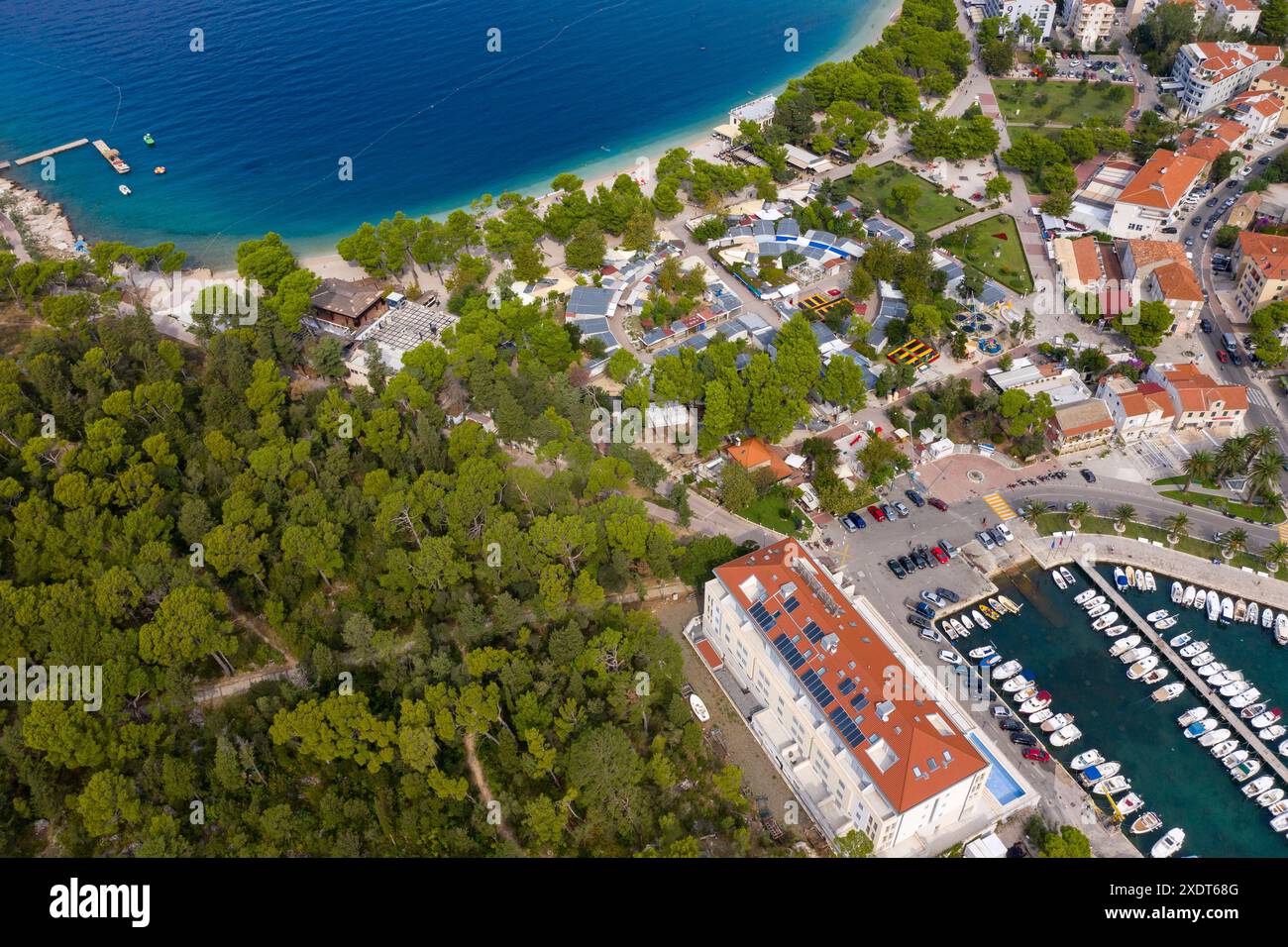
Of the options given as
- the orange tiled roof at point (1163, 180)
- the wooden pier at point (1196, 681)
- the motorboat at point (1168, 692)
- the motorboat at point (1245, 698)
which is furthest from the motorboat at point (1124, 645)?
the orange tiled roof at point (1163, 180)

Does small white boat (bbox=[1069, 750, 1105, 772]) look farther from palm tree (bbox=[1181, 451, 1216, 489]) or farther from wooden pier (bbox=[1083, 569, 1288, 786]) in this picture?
palm tree (bbox=[1181, 451, 1216, 489])

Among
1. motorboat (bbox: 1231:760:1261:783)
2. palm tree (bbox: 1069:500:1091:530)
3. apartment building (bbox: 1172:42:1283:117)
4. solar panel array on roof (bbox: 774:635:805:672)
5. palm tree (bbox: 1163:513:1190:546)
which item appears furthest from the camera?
apartment building (bbox: 1172:42:1283:117)

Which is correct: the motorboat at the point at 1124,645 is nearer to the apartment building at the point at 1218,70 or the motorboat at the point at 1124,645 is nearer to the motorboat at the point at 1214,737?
the motorboat at the point at 1214,737

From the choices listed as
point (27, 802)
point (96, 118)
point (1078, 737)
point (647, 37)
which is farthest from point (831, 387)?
point (96, 118)

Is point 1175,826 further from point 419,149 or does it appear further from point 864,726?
point 419,149

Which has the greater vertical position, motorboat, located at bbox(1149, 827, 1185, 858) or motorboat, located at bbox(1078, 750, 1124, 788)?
motorboat, located at bbox(1078, 750, 1124, 788)

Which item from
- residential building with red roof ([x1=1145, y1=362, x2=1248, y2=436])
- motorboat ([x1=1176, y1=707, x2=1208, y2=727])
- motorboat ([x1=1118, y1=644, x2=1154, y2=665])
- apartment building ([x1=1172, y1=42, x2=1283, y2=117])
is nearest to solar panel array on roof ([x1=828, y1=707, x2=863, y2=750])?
motorboat ([x1=1118, y1=644, x2=1154, y2=665])
